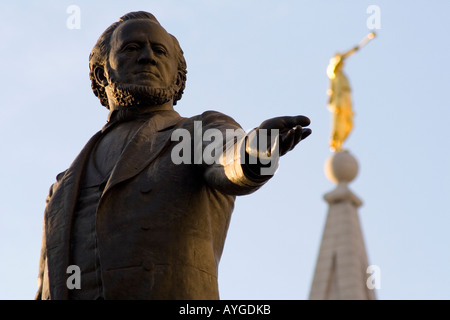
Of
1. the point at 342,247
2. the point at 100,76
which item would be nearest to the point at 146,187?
the point at 100,76

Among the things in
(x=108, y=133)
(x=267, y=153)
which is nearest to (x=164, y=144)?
(x=108, y=133)

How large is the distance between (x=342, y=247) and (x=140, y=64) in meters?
37.3

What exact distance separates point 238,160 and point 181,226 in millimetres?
736

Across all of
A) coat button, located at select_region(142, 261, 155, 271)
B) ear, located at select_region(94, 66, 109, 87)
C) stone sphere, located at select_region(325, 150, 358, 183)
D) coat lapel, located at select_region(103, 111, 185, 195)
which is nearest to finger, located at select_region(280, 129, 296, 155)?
coat button, located at select_region(142, 261, 155, 271)

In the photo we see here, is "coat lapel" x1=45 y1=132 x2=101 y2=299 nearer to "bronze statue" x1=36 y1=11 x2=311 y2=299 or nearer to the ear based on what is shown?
"bronze statue" x1=36 y1=11 x2=311 y2=299

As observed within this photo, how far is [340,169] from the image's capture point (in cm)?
5028

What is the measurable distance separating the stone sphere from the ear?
133 feet

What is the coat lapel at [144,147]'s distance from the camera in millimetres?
9289

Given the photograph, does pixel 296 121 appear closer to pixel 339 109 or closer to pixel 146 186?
pixel 146 186

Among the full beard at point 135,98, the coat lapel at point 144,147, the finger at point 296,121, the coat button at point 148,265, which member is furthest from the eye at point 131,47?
the finger at point 296,121

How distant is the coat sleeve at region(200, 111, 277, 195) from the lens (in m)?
8.48

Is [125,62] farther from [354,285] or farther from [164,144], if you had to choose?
[354,285]

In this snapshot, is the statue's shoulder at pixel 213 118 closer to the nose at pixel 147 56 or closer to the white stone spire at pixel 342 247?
the nose at pixel 147 56
